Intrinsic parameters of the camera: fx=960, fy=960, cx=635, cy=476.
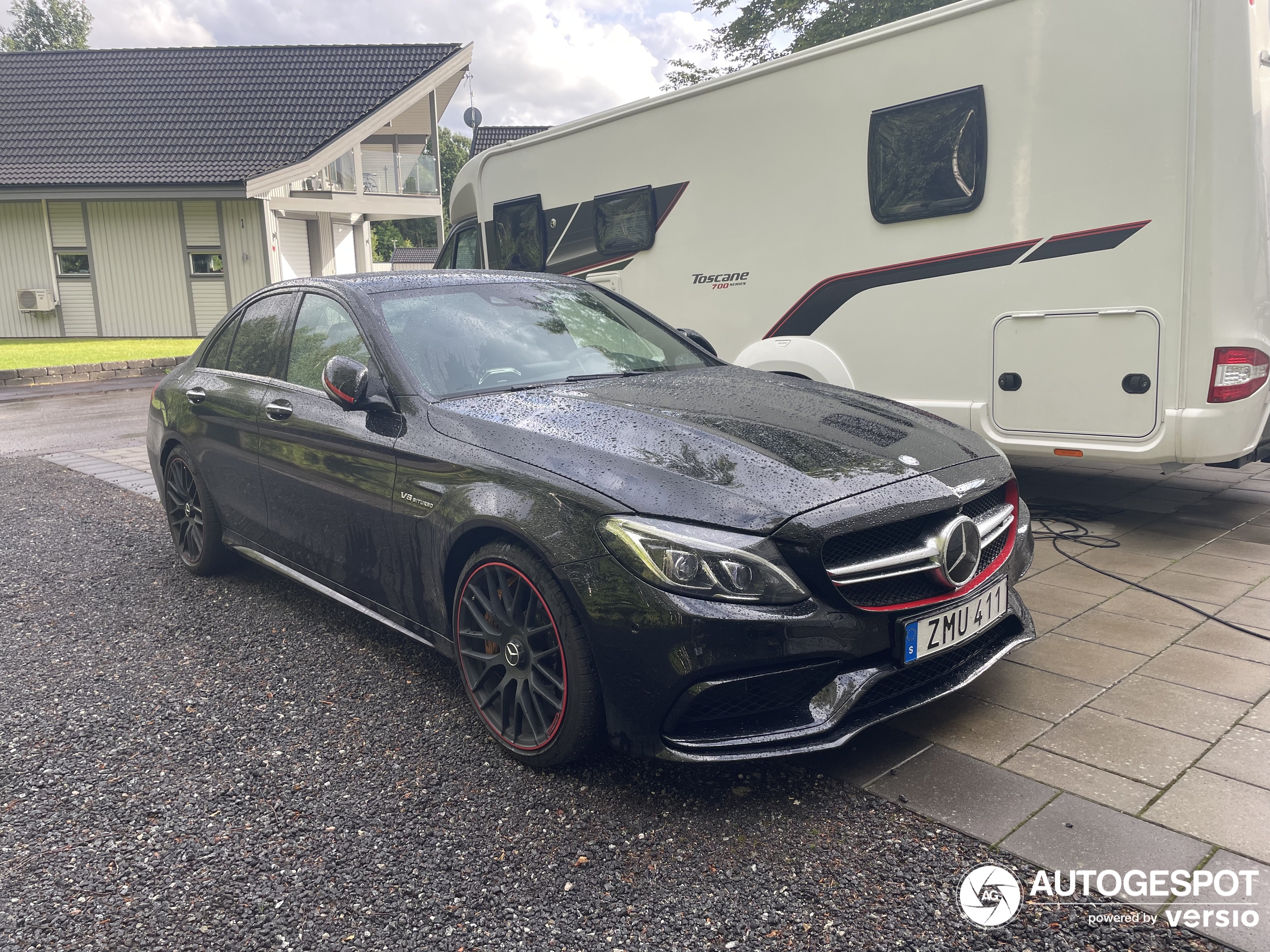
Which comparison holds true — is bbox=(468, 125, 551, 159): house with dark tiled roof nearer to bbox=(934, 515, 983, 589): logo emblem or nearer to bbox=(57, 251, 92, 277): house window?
bbox=(57, 251, 92, 277): house window

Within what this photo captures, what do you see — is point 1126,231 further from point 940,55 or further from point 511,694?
point 511,694

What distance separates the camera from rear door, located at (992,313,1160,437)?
16.0 ft

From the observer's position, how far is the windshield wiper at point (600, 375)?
12.2 ft

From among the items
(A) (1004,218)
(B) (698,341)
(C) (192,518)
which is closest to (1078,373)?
(A) (1004,218)

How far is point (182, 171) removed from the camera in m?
23.5

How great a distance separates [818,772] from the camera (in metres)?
2.95

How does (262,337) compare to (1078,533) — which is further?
(1078,533)

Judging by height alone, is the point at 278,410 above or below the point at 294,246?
below

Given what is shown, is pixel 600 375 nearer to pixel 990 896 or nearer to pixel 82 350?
pixel 990 896

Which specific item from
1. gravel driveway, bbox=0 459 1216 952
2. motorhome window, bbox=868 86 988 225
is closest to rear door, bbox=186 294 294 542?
gravel driveway, bbox=0 459 1216 952

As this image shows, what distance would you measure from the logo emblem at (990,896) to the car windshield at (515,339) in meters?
2.20

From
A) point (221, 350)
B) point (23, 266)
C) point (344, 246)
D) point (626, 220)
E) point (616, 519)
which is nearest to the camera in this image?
point (616, 519)

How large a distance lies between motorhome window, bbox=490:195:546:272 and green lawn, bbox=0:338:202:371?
10.4 m

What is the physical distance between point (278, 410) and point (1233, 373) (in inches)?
178
